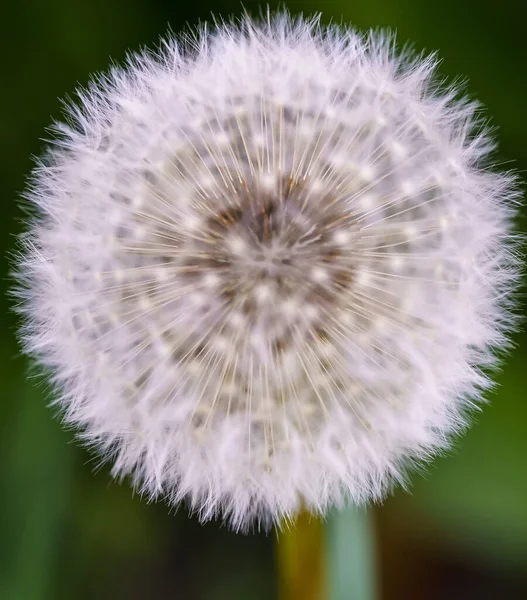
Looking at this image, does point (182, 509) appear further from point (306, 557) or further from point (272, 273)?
point (272, 273)

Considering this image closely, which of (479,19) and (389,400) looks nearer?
(389,400)

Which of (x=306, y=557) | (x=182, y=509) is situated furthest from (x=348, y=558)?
(x=182, y=509)

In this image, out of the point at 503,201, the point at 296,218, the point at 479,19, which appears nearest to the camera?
the point at 296,218

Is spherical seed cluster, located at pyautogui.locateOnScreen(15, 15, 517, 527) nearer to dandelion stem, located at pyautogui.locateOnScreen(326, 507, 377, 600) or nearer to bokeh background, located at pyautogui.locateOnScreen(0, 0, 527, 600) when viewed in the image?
dandelion stem, located at pyautogui.locateOnScreen(326, 507, 377, 600)

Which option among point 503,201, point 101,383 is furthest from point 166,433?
point 503,201

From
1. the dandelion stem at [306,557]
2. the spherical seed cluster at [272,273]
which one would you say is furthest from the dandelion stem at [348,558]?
the spherical seed cluster at [272,273]

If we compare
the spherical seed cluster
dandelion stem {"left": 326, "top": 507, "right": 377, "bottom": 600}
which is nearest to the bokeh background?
dandelion stem {"left": 326, "top": 507, "right": 377, "bottom": 600}

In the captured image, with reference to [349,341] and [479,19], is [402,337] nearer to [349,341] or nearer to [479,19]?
[349,341]
